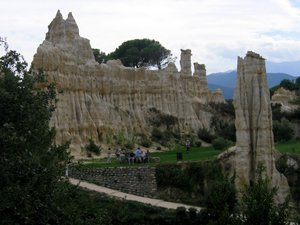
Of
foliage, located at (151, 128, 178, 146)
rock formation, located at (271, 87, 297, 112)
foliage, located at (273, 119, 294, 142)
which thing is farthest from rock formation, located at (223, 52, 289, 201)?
rock formation, located at (271, 87, 297, 112)

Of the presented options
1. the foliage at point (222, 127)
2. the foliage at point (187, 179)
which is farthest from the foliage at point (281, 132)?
the foliage at point (187, 179)

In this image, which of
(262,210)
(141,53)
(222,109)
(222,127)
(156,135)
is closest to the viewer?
(262,210)

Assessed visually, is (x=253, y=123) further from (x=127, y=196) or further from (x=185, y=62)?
(x=185, y=62)

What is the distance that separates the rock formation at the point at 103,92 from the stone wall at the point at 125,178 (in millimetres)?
7586

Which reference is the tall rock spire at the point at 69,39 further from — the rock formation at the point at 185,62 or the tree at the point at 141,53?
the tree at the point at 141,53

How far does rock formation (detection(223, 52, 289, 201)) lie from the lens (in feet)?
106

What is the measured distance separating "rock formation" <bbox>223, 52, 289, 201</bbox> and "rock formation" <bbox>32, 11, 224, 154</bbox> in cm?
1381

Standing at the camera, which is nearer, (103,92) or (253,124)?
(253,124)

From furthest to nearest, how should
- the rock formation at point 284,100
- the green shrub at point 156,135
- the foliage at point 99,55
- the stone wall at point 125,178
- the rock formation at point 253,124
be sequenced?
the foliage at point 99,55 → the rock formation at point 284,100 → the green shrub at point 156,135 → the stone wall at point 125,178 → the rock formation at point 253,124

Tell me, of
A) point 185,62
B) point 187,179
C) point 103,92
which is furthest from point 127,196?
point 185,62

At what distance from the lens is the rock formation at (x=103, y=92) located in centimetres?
4491

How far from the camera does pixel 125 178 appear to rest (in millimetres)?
35438

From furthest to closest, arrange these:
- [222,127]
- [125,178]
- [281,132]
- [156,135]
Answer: [222,127]
[156,135]
[281,132]
[125,178]

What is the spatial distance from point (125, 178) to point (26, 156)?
781 inches
